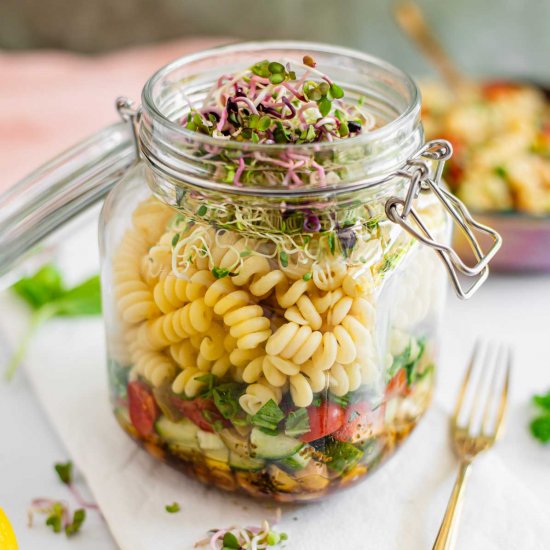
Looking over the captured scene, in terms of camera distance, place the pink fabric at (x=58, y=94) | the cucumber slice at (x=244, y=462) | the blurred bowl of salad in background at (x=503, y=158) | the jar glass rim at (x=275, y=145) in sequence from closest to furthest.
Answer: the jar glass rim at (x=275, y=145)
the cucumber slice at (x=244, y=462)
the blurred bowl of salad in background at (x=503, y=158)
the pink fabric at (x=58, y=94)

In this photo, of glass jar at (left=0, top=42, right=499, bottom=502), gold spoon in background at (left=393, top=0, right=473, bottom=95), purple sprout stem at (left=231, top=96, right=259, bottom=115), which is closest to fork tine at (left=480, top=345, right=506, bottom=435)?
glass jar at (left=0, top=42, right=499, bottom=502)

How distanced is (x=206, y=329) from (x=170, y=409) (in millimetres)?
128

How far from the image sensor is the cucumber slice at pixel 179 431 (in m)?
0.86

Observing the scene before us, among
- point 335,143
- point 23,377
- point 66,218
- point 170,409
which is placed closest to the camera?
point 335,143

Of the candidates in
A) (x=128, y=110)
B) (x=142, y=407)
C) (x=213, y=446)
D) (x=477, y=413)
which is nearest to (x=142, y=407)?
(x=142, y=407)

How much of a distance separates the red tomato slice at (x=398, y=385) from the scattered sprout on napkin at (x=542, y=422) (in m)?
0.26

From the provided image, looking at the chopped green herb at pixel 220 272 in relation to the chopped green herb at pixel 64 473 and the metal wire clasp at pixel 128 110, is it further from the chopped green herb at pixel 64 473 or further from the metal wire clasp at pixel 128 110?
the chopped green herb at pixel 64 473

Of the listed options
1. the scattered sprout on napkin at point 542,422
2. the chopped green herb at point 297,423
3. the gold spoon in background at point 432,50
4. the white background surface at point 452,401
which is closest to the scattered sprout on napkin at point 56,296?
the white background surface at point 452,401

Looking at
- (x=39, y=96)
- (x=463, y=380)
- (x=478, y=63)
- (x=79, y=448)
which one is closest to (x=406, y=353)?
(x=463, y=380)

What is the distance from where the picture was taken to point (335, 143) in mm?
742

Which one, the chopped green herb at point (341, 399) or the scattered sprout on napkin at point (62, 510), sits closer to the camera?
the chopped green herb at point (341, 399)

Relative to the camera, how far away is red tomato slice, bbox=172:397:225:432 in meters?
0.83

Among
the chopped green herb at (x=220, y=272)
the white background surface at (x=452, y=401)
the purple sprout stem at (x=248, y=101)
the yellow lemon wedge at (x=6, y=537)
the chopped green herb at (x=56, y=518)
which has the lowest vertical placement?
the white background surface at (x=452, y=401)

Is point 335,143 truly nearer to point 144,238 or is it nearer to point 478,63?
point 144,238
